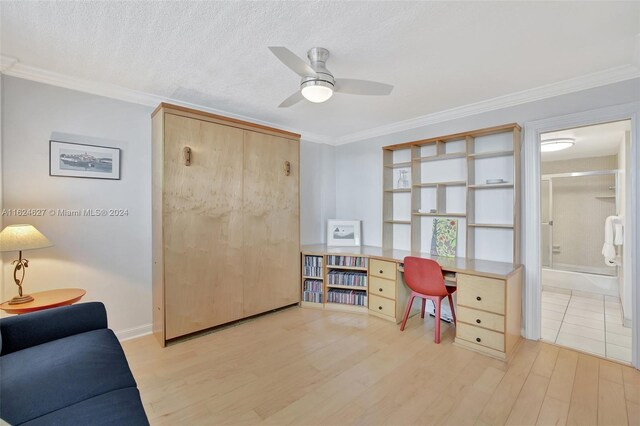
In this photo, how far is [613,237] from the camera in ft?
13.9

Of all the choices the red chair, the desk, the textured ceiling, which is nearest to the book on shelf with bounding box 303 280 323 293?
the desk

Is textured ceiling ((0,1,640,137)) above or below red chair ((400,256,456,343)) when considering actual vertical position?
above

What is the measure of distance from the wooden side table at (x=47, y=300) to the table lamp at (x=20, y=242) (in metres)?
0.06

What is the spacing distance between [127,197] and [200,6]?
1.98 m

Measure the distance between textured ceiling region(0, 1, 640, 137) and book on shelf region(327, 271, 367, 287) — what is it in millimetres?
2145

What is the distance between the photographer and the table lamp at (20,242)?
79.6 inches

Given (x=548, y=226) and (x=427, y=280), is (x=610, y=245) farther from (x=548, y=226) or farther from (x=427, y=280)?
(x=427, y=280)

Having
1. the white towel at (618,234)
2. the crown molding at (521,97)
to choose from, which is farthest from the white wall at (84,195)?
the white towel at (618,234)

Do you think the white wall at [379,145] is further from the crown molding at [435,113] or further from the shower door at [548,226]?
the shower door at [548,226]

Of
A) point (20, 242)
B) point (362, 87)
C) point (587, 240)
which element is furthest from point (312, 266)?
point (587, 240)

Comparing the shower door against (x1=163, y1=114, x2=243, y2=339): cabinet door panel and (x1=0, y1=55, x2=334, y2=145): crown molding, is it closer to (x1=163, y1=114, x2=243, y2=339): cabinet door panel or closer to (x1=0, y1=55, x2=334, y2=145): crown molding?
(x1=163, y1=114, x2=243, y2=339): cabinet door panel

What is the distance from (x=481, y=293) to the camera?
2.62 metres

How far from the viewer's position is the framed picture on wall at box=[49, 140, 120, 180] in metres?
2.51

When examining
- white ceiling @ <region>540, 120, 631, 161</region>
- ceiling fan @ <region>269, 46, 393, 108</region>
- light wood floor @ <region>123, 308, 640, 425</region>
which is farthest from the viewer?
white ceiling @ <region>540, 120, 631, 161</region>
